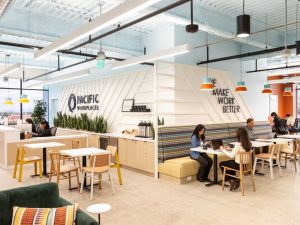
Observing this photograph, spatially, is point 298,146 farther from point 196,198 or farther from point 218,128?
point 196,198

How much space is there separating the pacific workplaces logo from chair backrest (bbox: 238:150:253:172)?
6.35m

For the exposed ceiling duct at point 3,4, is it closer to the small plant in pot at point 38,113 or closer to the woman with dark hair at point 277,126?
the woman with dark hair at point 277,126

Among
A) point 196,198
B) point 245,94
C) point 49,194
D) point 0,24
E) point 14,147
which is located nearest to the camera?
point 49,194

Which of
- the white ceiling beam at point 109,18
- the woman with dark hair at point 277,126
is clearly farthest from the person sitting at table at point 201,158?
the woman with dark hair at point 277,126

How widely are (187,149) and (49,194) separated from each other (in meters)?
4.30

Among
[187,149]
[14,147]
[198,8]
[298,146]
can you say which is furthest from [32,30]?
[298,146]

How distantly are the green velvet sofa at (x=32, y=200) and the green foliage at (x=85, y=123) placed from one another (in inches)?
232

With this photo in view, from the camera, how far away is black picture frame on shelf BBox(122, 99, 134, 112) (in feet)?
28.0

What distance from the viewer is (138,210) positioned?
4238 millimetres

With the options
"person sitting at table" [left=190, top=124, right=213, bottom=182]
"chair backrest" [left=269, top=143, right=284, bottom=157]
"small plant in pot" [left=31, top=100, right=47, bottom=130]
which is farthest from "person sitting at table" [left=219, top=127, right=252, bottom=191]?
"small plant in pot" [left=31, top=100, right=47, bottom=130]

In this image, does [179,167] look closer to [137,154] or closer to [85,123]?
[137,154]

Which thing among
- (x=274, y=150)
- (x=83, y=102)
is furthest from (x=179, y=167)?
(x=83, y=102)

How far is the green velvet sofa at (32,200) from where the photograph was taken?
2417mm

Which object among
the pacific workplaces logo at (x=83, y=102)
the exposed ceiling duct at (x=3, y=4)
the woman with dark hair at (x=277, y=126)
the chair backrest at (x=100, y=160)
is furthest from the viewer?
the pacific workplaces logo at (x=83, y=102)
